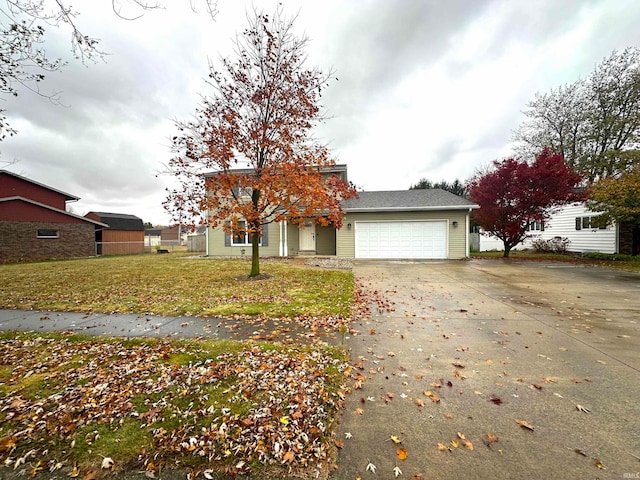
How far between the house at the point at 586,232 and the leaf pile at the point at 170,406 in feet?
59.0

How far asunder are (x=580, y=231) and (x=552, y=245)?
1.77 meters

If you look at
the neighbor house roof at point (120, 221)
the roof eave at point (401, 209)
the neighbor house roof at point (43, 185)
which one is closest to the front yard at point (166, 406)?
the roof eave at point (401, 209)

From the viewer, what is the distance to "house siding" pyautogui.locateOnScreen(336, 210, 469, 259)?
1516cm

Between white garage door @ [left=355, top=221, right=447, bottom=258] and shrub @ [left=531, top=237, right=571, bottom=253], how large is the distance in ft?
33.7

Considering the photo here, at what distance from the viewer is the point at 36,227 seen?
59.1 ft

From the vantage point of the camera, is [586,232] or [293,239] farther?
[586,232]

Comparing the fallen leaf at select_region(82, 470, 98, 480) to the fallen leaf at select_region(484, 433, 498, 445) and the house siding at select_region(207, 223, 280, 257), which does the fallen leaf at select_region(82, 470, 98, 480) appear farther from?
the house siding at select_region(207, 223, 280, 257)

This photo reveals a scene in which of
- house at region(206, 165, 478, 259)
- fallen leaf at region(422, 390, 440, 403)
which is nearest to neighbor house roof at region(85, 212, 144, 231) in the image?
house at region(206, 165, 478, 259)

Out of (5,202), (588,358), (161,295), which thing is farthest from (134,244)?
(588,358)

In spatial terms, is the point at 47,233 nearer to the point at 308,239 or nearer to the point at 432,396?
the point at 308,239

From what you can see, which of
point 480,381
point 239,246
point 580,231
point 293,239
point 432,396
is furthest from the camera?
point 580,231

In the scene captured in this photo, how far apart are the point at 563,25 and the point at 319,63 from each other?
28.7ft

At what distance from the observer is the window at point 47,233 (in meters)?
18.2

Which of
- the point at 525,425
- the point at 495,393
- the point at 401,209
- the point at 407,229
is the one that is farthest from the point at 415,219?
the point at 525,425
